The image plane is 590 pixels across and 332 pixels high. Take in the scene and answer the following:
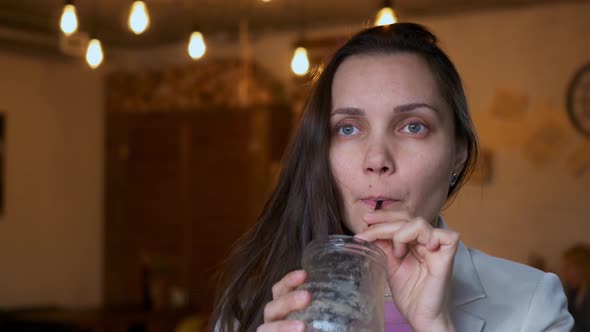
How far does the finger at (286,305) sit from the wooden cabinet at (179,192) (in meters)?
5.24

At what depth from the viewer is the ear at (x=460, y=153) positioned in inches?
55.6

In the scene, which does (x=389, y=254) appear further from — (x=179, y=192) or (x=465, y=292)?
(x=179, y=192)

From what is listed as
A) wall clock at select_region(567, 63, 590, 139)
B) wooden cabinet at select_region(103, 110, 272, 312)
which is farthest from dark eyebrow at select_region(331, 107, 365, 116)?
wooden cabinet at select_region(103, 110, 272, 312)

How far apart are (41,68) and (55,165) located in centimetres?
96

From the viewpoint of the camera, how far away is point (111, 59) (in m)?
7.78

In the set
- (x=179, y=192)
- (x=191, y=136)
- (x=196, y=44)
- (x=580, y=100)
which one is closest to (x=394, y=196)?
(x=196, y=44)

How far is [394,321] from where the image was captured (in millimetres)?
1302

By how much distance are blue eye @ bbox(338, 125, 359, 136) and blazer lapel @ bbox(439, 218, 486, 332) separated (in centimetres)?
32

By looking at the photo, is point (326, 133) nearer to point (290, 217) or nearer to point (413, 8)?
point (290, 217)

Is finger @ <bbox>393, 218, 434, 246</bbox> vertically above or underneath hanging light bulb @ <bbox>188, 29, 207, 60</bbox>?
underneath

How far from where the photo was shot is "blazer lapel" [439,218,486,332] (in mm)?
1316

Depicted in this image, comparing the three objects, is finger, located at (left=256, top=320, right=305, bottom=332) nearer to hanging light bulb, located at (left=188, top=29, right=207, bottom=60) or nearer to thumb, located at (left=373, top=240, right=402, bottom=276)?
thumb, located at (left=373, top=240, right=402, bottom=276)

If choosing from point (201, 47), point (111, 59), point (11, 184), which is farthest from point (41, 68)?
point (201, 47)

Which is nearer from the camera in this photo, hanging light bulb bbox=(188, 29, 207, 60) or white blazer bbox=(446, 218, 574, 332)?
white blazer bbox=(446, 218, 574, 332)
